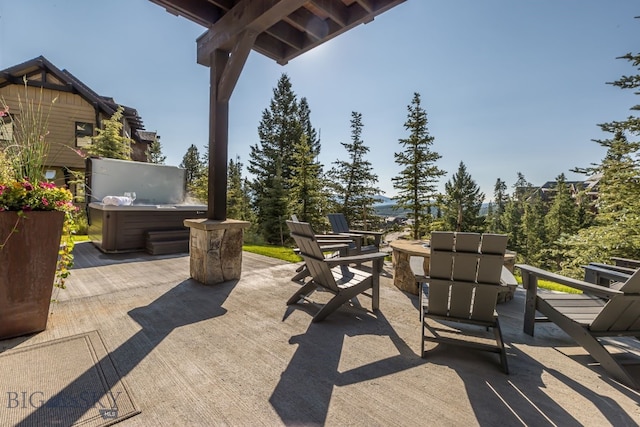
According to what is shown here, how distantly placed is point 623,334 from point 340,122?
14646 millimetres

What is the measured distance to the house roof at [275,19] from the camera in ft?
9.59

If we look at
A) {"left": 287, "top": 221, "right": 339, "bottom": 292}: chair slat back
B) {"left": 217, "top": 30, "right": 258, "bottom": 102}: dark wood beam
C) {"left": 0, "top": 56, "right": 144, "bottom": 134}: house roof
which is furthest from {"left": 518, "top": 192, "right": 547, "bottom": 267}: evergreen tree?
{"left": 0, "top": 56, "right": 144, "bottom": 134}: house roof

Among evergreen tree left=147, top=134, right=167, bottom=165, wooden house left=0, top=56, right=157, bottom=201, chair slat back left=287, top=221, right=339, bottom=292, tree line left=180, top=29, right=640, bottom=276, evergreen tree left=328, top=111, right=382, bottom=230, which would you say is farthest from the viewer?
evergreen tree left=147, top=134, right=167, bottom=165

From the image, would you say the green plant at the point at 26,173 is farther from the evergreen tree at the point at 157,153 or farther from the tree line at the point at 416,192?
the evergreen tree at the point at 157,153

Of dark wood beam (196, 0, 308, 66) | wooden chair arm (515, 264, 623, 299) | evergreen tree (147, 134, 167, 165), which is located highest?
evergreen tree (147, 134, 167, 165)

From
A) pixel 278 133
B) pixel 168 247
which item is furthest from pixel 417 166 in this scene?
pixel 278 133

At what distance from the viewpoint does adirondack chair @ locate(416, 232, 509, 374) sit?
1946 millimetres

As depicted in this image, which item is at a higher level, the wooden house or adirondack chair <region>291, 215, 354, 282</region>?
the wooden house

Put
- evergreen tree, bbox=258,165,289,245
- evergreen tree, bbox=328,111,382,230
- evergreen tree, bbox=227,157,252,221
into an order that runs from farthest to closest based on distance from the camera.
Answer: evergreen tree, bbox=328,111,382,230 → evergreen tree, bbox=227,157,252,221 → evergreen tree, bbox=258,165,289,245

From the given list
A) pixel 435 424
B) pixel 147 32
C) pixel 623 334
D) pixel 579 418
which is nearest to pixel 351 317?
pixel 435 424

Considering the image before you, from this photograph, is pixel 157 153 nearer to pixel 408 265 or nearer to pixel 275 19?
pixel 275 19

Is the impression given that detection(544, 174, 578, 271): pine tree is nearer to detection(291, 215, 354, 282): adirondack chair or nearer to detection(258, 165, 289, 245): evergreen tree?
detection(258, 165, 289, 245): evergreen tree

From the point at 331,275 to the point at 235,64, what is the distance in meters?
2.68

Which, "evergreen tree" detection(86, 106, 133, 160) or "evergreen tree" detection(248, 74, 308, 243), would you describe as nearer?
"evergreen tree" detection(86, 106, 133, 160)
